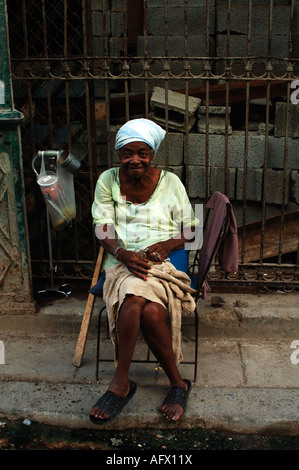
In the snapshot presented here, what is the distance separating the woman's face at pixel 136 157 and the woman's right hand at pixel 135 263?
518mm

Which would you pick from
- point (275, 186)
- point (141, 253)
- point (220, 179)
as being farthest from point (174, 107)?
point (141, 253)

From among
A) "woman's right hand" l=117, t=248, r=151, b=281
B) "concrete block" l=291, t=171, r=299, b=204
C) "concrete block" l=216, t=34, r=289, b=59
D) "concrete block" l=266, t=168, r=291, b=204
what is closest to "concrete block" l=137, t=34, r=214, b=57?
"concrete block" l=216, t=34, r=289, b=59

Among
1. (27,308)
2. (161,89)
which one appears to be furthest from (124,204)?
(161,89)

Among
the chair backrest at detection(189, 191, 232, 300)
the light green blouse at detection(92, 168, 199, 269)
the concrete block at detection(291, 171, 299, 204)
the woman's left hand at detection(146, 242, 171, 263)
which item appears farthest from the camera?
the concrete block at detection(291, 171, 299, 204)

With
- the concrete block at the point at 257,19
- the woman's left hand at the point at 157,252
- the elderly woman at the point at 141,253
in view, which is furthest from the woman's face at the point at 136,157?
the concrete block at the point at 257,19

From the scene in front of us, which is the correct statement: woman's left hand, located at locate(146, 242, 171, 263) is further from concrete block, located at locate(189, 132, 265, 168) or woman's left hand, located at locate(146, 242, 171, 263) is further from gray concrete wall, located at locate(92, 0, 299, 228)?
concrete block, located at locate(189, 132, 265, 168)

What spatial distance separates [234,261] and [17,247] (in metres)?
1.76

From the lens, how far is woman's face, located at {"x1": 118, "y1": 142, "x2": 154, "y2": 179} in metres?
3.12

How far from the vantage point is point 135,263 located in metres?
3.13

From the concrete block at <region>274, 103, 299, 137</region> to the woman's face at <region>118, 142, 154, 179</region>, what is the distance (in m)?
3.00

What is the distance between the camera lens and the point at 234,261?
3.15 m

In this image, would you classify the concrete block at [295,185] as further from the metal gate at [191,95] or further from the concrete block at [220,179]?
the concrete block at [220,179]

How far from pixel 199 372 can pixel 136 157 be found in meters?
1.58

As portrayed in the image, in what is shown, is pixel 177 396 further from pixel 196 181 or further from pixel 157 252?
pixel 196 181
